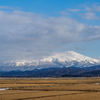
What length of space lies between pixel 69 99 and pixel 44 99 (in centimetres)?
462

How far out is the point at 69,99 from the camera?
3872 cm

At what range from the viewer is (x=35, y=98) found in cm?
3947

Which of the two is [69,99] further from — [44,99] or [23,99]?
[23,99]

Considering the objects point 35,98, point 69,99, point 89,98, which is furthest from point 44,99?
point 89,98

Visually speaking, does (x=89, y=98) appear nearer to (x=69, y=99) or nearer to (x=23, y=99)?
(x=69, y=99)

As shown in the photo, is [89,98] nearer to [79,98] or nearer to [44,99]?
[79,98]

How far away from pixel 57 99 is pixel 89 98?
6166mm

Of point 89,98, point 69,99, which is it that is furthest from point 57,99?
point 89,98

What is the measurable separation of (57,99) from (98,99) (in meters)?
7.46

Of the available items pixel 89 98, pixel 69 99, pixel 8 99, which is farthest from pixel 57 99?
pixel 8 99

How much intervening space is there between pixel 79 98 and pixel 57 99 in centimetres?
436

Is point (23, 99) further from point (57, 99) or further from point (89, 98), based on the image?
point (89, 98)

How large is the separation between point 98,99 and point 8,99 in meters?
16.3

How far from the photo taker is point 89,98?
3966 centimetres
